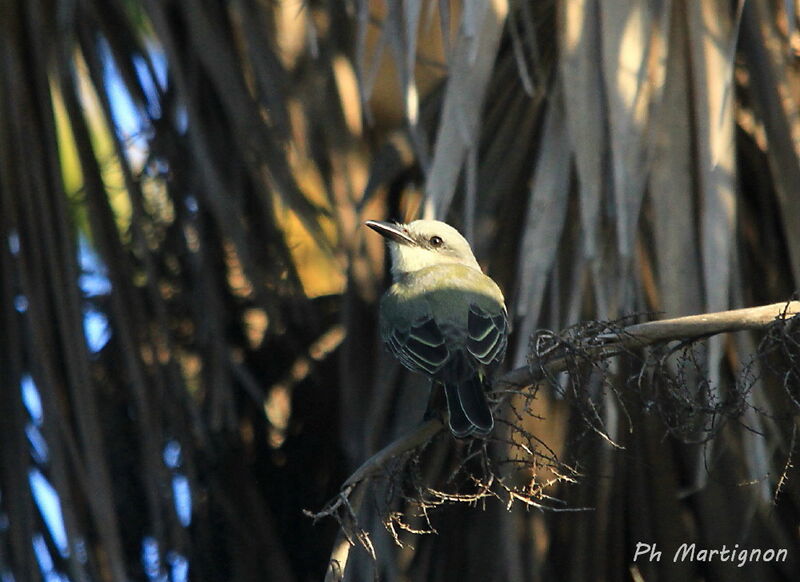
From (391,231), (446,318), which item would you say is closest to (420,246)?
(391,231)

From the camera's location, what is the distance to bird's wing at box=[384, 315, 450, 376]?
12.2 ft

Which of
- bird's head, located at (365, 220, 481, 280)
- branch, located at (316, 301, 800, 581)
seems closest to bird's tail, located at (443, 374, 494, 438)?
branch, located at (316, 301, 800, 581)

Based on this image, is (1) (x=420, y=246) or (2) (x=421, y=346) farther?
(1) (x=420, y=246)

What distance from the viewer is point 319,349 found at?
4867mm

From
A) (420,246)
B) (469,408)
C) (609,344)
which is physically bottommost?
(469,408)

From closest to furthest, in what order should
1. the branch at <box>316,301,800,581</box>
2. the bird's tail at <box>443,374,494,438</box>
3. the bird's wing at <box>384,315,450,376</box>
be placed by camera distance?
the branch at <box>316,301,800,581</box> < the bird's tail at <box>443,374,494,438</box> < the bird's wing at <box>384,315,450,376</box>

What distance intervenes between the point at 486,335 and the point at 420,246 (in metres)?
0.80

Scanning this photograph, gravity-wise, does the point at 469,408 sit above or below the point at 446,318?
below

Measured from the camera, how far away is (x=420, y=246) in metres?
4.55

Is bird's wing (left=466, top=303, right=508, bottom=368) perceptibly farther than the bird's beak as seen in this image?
No

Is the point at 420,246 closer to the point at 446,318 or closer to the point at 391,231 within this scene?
the point at 391,231

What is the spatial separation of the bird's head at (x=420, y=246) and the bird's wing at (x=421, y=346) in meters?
0.37

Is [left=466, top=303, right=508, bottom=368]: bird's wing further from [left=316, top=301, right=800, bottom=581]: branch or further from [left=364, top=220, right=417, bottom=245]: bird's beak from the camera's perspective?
[left=316, top=301, right=800, bottom=581]: branch

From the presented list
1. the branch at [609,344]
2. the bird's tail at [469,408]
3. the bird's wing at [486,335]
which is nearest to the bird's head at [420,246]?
the bird's wing at [486,335]
